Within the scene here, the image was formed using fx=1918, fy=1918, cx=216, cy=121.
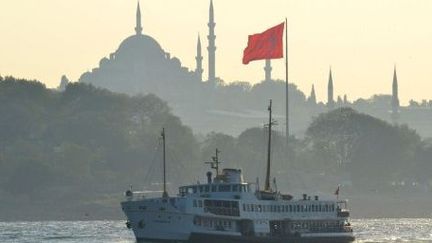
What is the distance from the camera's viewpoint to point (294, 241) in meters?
134

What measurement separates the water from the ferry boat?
30.5ft

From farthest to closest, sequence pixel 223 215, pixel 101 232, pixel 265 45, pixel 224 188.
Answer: pixel 101 232 < pixel 265 45 < pixel 224 188 < pixel 223 215

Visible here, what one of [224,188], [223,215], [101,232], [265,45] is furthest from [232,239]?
[101,232]

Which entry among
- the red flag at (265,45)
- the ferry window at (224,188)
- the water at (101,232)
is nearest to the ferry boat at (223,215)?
the ferry window at (224,188)

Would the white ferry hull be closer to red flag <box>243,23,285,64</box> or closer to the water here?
the water

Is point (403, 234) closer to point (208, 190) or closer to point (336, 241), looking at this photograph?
point (336, 241)

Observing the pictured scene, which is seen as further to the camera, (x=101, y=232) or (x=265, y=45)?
(x=101, y=232)

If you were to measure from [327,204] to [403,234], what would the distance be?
86.1ft

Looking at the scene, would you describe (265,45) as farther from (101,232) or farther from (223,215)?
(101,232)

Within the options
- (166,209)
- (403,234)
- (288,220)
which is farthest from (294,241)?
(403,234)

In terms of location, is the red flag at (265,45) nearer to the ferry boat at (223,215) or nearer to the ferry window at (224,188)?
the ferry boat at (223,215)

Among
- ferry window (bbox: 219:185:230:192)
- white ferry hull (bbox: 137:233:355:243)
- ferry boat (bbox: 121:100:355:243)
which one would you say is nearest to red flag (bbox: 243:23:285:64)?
ferry boat (bbox: 121:100:355:243)

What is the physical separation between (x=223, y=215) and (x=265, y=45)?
23.3 m

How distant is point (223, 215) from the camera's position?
131 m
